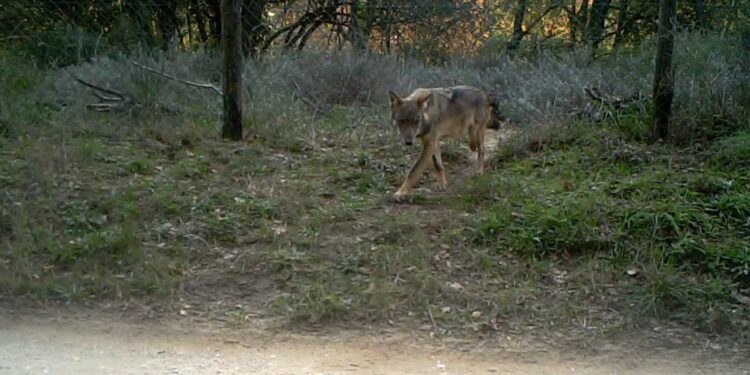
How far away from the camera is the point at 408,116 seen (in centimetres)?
828

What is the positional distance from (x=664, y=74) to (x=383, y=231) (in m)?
4.14

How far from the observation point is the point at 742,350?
5676 millimetres

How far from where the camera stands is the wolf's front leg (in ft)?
27.3

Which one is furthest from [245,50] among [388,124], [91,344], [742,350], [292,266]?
[742,350]

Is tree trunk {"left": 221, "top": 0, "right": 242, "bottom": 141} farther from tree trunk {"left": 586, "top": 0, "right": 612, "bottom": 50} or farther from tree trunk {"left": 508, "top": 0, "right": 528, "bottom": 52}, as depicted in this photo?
tree trunk {"left": 508, "top": 0, "right": 528, "bottom": 52}

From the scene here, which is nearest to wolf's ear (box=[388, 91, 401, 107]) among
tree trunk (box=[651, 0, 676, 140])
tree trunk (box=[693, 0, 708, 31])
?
tree trunk (box=[651, 0, 676, 140])

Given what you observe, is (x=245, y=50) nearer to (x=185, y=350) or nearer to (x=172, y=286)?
(x=172, y=286)

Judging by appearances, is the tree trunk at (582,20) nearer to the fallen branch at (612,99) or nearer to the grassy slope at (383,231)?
the fallen branch at (612,99)

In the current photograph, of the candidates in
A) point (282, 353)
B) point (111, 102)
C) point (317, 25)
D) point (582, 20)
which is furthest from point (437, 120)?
point (582, 20)

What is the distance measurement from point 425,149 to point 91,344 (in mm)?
4215

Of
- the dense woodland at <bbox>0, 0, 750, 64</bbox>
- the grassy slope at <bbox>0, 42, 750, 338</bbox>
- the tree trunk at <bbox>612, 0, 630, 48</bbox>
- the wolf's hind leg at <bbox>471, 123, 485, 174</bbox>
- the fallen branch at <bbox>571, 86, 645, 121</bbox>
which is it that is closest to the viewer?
the grassy slope at <bbox>0, 42, 750, 338</bbox>

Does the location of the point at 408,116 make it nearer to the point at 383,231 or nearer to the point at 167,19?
the point at 383,231

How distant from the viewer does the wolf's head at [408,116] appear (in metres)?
8.26

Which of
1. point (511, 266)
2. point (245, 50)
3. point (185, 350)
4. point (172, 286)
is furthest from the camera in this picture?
point (245, 50)
